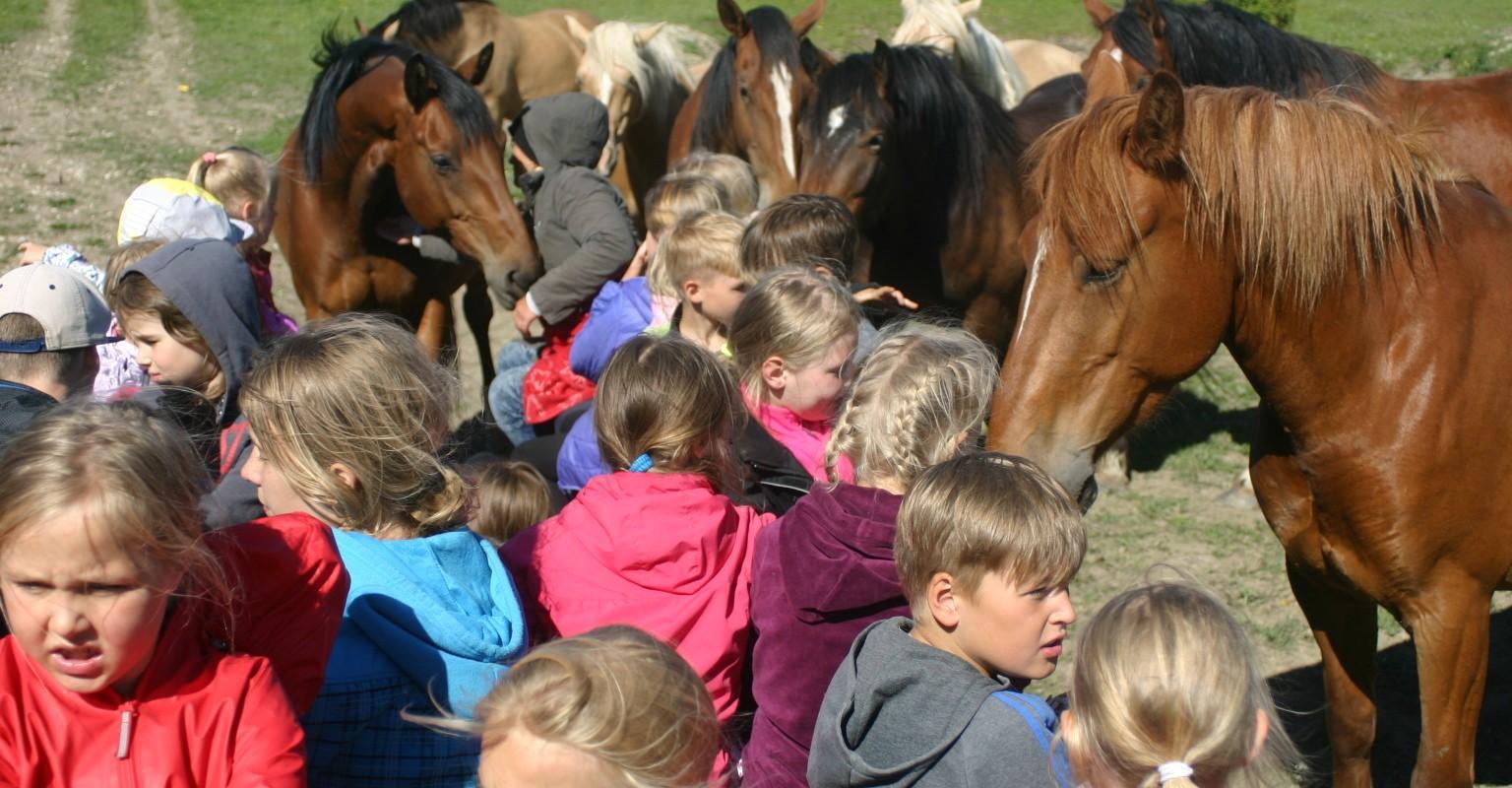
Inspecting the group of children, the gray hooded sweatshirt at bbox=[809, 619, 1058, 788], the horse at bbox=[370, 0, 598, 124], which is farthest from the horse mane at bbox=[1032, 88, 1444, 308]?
the horse at bbox=[370, 0, 598, 124]

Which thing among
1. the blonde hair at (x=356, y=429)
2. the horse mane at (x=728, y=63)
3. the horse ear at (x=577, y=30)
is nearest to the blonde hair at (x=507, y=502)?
the blonde hair at (x=356, y=429)

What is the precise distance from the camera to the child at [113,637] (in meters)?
1.54

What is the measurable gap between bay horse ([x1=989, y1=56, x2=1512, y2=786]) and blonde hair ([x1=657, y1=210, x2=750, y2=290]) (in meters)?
0.80

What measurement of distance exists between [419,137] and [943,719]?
12.9 ft

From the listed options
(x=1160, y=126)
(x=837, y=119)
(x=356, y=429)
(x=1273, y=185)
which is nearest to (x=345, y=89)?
(x=837, y=119)

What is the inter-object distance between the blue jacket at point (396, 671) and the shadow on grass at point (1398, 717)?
255 cm

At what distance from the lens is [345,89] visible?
521 cm

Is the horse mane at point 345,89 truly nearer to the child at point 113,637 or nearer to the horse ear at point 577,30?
the child at point 113,637

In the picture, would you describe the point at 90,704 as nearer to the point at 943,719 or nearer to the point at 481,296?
the point at 943,719

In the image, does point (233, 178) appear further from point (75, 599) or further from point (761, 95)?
point (75, 599)

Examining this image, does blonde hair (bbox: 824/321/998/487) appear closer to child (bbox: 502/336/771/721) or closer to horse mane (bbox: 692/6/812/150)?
child (bbox: 502/336/771/721)

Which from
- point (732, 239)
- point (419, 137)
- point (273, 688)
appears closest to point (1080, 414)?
point (732, 239)

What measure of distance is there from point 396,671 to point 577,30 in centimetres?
1019

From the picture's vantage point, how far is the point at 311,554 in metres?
1.76
